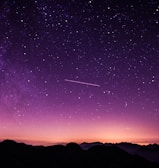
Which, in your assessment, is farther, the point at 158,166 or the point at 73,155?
the point at 73,155

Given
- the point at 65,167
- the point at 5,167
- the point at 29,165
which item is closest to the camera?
the point at 5,167

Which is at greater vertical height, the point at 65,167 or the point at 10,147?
the point at 10,147

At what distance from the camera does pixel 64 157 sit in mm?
82688

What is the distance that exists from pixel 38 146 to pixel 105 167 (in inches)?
1038

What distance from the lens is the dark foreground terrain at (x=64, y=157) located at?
70387 millimetres

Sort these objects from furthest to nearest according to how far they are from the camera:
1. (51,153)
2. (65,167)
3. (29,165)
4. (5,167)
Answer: (51,153) < (65,167) < (29,165) < (5,167)

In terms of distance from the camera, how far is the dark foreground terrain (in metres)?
70.4

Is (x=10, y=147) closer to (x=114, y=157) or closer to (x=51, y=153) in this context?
(x=51, y=153)

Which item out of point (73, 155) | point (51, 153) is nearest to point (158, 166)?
point (73, 155)

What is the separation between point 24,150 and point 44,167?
1099cm

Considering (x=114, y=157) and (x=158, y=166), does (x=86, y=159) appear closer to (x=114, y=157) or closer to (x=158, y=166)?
(x=114, y=157)

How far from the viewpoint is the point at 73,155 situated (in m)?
85.9

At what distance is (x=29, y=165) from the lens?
69188mm

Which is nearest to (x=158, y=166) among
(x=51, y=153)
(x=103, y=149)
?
(x=103, y=149)
